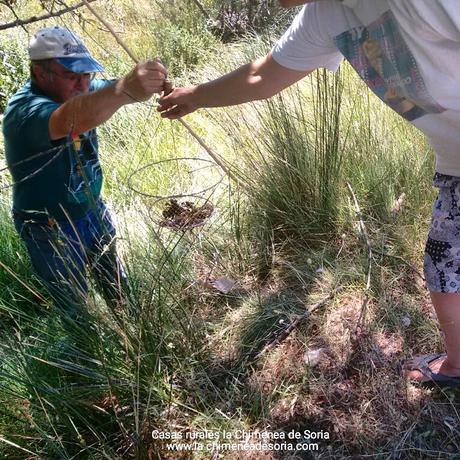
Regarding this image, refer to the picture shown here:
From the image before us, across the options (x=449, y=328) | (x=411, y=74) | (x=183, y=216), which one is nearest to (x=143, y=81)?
(x=183, y=216)

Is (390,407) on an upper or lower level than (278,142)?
lower

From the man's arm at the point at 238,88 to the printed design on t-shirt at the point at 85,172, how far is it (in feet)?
1.32

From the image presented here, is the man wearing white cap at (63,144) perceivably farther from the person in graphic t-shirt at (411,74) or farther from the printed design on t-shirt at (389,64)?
the printed design on t-shirt at (389,64)

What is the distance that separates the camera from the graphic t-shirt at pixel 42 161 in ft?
6.60

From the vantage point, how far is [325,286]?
2332 millimetres

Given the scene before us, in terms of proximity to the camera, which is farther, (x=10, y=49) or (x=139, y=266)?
(x=10, y=49)

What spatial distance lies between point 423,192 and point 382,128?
20.6 inches

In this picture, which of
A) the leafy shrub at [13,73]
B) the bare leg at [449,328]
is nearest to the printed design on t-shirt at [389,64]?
the bare leg at [449,328]

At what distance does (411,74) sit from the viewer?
142cm

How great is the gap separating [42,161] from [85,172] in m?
0.17

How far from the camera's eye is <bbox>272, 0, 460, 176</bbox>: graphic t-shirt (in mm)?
1316

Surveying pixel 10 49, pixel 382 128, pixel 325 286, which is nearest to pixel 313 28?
pixel 325 286

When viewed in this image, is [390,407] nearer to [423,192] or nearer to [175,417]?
[175,417]

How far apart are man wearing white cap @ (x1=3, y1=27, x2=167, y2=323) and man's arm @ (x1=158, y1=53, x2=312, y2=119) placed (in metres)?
0.15
